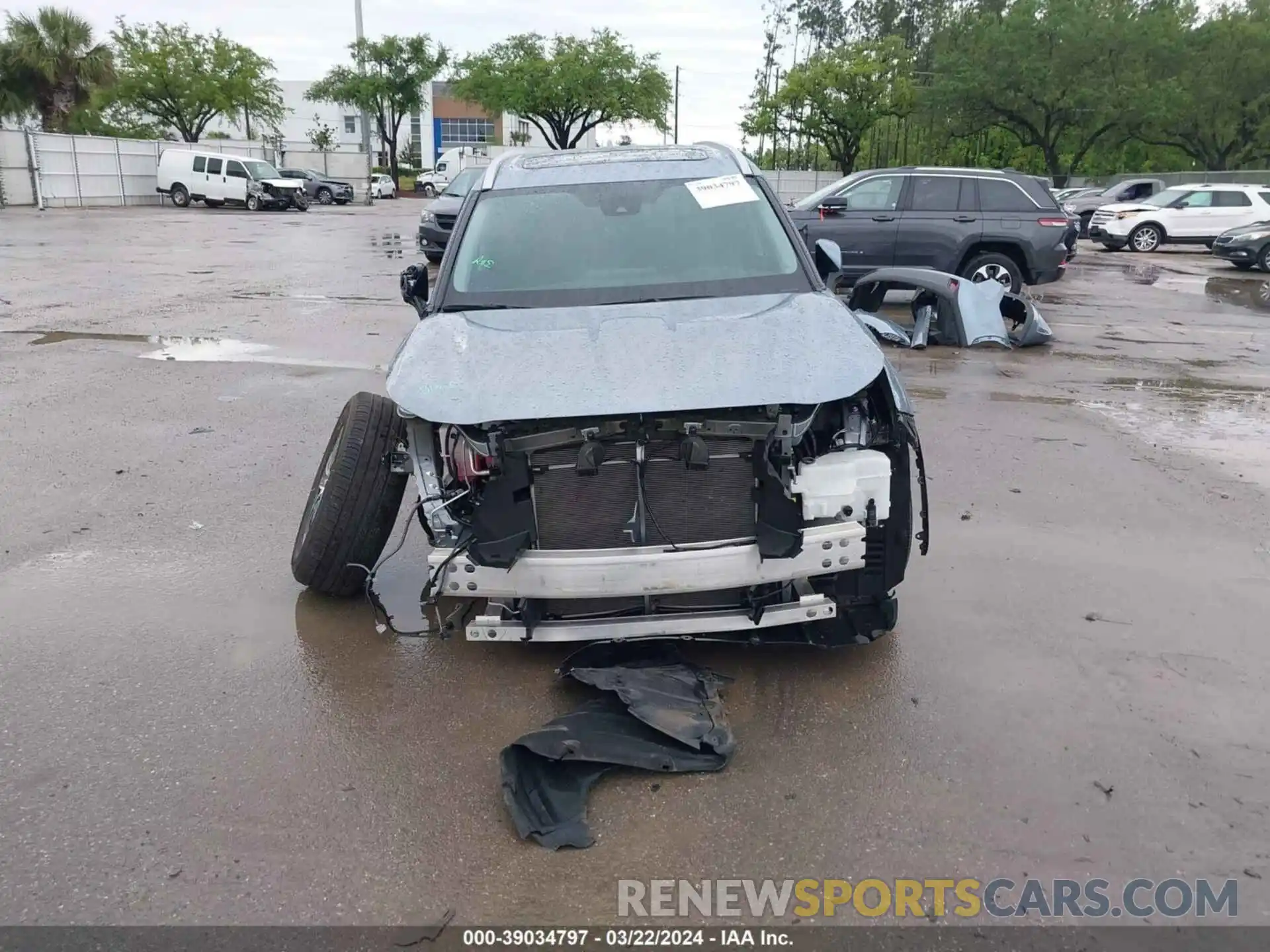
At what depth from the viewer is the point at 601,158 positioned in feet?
17.1

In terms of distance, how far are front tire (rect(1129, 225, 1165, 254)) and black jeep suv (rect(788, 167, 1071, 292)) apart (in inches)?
586

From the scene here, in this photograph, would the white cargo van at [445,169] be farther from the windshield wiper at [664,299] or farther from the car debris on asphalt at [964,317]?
the windshield wiper at [664,299]

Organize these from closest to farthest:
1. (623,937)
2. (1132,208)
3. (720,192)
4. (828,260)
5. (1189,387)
Answer: (623,937)
(720,192)
(828,260)
(1189,387)
(1132,208)

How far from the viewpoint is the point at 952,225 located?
496 inches

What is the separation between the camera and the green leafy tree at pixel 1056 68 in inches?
1554

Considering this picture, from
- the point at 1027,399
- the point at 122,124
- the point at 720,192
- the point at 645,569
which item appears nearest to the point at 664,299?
the point at 720,192

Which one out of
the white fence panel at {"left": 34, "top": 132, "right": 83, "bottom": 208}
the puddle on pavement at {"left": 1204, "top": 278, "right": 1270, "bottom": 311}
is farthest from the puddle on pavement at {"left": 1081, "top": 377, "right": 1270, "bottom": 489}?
the white fence panel at {"left": 34, "top": 132, "right": 83, "bottom": 208}

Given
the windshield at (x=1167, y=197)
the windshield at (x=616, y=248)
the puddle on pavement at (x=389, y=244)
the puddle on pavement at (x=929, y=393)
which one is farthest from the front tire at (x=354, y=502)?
the windshield at (x=1167, y=197)

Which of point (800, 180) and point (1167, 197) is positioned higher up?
point (800, 180)

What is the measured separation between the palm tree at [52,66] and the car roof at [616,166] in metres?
44.2

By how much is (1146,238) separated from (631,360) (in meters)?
26.6

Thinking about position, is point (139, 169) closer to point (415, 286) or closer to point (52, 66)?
point (52, 66)

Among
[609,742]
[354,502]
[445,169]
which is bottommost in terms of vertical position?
[609,742]

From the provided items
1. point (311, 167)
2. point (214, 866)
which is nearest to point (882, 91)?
point (311, 167)
